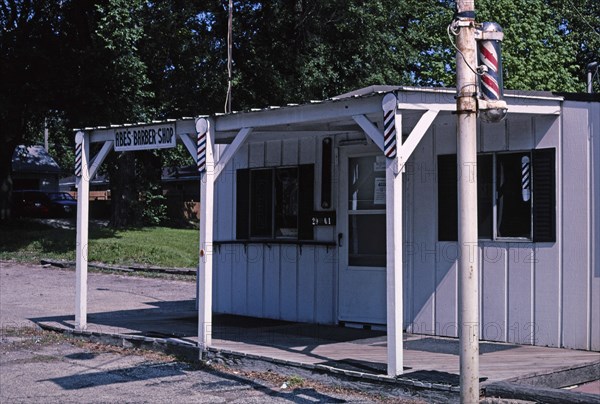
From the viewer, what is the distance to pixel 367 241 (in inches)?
463

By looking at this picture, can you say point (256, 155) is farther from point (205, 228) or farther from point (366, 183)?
point (205, 228)

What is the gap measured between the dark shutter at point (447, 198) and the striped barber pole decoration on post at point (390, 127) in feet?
8.79

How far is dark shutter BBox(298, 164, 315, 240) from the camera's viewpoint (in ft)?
40.7

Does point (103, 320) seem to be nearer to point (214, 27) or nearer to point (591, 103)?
point (591, 103)

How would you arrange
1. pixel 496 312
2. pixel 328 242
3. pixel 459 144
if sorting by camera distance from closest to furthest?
pixel 459 144 → pixel 496 312 → pixel 328 242

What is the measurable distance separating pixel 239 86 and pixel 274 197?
14.8 metres

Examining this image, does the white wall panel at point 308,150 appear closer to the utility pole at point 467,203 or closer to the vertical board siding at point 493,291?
the vertical board siding at point 493,291

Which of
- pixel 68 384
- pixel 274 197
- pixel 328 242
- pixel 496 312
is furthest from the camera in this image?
pixel 274 197

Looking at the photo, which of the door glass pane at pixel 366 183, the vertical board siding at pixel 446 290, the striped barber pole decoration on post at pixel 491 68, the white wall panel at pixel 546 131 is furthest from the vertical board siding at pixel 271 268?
the striped barber pole decoration on post at pixel 491 68

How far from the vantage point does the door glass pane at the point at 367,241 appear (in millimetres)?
11586

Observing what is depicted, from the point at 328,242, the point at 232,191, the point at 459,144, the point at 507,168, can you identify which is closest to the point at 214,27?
the point at 232,191

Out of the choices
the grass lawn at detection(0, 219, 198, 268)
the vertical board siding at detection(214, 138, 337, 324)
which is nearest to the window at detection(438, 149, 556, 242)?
the vertical board siding at detection(214, 138, 337, 324)

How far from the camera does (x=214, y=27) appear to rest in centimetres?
2777

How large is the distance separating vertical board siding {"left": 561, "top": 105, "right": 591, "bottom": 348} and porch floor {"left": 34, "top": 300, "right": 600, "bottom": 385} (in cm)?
31
